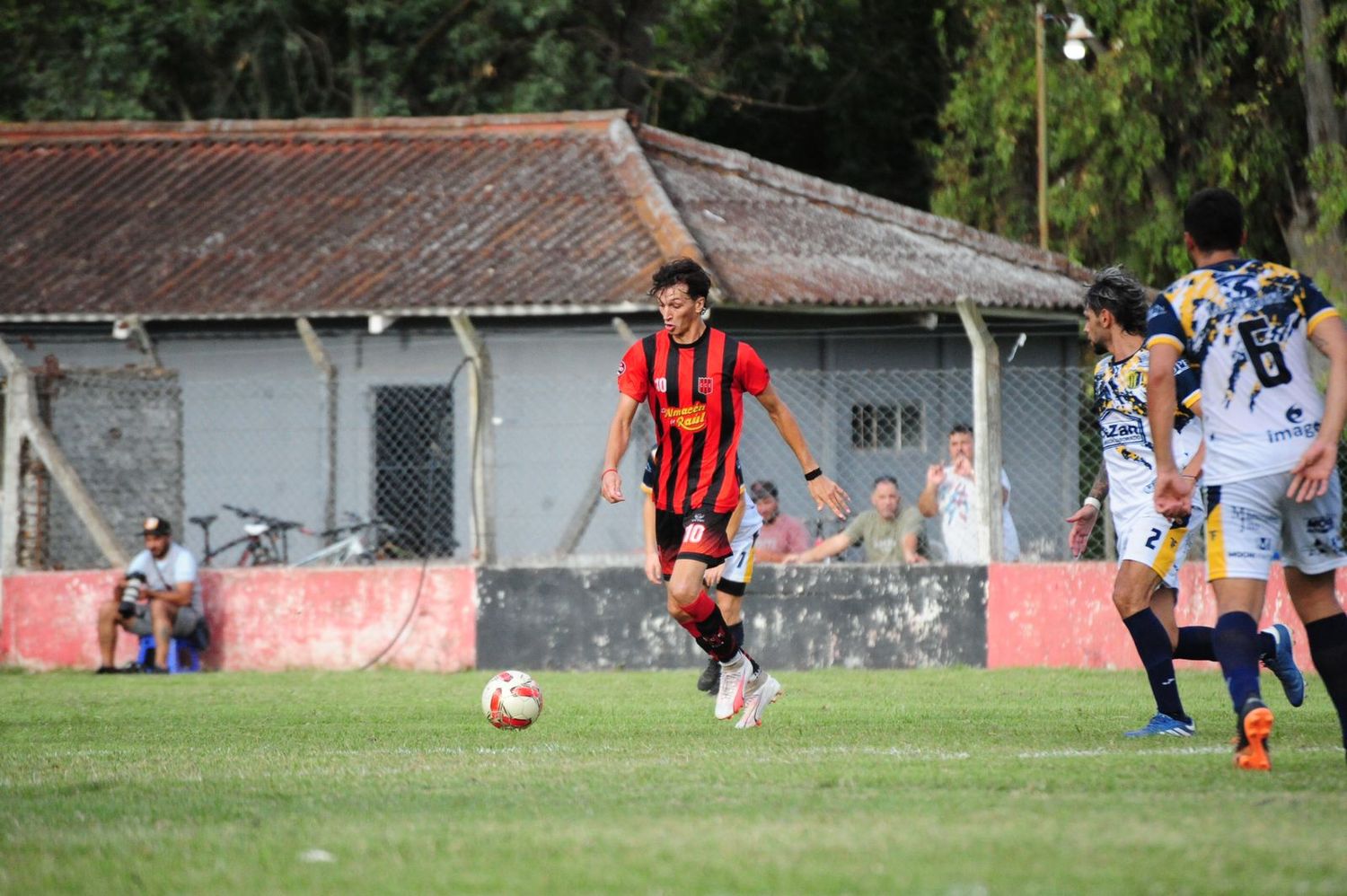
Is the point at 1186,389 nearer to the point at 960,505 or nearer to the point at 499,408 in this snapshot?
the point at 960,505

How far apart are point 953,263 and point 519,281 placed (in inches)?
200

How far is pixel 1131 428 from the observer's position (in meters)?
8.73

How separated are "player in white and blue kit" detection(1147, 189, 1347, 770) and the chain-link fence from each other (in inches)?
296

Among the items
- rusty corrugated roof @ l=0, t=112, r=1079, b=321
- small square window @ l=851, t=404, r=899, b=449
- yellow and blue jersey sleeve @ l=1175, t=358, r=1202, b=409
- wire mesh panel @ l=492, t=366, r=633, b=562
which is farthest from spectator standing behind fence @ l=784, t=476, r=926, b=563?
yellow and blue jersey sleeve @ l=1175, t=358, r=1202, b=409

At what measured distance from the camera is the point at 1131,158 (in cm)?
2250

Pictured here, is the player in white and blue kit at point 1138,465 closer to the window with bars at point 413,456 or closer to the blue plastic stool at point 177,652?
the blue plastic stool at point 177,652

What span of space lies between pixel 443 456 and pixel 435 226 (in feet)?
9.65

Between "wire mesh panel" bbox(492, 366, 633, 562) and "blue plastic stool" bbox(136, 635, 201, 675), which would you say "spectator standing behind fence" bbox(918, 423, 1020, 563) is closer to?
"wire mesh panel" bbox(492, 366, 633, 562)

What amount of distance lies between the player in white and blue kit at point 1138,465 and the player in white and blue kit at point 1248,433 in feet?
5.31

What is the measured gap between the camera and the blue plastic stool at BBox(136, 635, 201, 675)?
15.3 metres

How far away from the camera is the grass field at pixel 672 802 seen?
493 cm

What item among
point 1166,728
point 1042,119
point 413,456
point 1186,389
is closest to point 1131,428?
point 1186,389

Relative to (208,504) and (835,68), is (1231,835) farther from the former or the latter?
(835,68)

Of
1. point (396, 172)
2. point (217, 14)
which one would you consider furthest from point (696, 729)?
point (217, 14)
